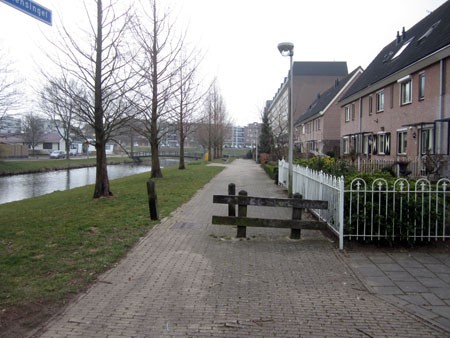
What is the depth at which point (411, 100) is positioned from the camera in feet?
64.6

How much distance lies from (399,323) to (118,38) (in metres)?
11.6

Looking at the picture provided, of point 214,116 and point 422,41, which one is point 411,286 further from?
point 214,116

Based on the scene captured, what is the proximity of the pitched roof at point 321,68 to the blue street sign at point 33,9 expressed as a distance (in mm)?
68788

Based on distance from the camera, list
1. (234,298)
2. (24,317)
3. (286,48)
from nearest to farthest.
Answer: (24,317) < (234,298) < (286,48)

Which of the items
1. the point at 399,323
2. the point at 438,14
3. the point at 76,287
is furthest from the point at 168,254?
the point at 438,14

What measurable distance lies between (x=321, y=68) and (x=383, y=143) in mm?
50134

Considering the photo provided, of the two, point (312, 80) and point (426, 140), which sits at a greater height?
point (312, 80)

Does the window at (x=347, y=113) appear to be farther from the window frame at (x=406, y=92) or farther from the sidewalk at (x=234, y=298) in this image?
the sidewalk at (x=234, y=298)

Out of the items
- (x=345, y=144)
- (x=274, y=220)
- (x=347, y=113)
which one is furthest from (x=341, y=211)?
(x=345, y=144)

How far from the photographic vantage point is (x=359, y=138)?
28469mm

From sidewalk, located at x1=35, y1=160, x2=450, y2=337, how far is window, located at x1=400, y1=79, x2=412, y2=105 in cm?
1588

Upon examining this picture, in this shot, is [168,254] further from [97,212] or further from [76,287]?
[97,212]

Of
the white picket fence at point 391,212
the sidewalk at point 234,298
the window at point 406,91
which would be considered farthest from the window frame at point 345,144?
the sidewalk at point 234,298

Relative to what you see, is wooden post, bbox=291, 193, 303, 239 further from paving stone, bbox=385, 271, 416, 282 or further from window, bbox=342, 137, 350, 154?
window, bbox=342, 137, 350, 154
